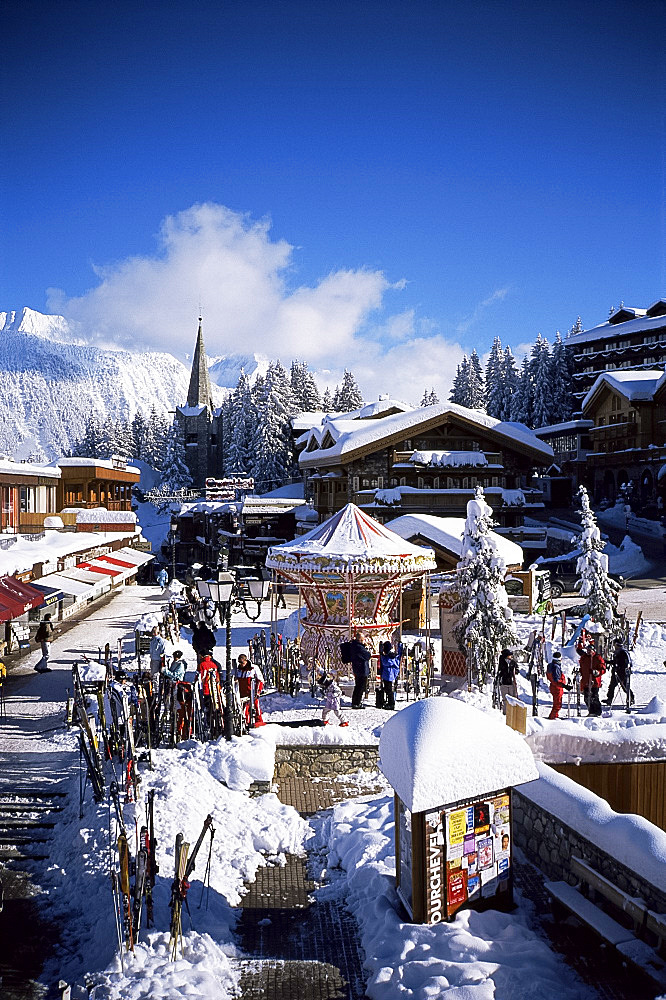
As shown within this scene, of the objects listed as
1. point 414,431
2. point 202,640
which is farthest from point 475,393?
point 202,640

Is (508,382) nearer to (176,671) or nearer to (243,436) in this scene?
(243,436)

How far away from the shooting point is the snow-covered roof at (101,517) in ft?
134

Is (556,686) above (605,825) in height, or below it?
below

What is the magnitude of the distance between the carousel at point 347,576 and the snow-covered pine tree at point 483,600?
1071 millimetres

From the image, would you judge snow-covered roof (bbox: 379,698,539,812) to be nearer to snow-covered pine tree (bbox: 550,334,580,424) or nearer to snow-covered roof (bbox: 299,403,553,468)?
snow-covered roof (bbox: 299,403,553,468)

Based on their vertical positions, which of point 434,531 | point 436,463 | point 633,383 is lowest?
point 434,531

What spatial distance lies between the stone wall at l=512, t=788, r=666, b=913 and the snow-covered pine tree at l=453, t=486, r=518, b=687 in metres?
6.64

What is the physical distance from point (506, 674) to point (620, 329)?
2099 inches

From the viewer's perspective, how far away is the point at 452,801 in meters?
6.76

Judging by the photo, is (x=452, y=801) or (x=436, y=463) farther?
(x=436, y=463)

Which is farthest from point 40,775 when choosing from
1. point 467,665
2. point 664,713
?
point 664,713

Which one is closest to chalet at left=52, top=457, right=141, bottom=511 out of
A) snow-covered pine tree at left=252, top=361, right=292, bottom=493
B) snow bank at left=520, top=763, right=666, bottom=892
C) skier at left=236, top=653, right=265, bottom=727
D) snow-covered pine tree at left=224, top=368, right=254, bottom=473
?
snow-covered pine tree at left=252, top=361, right=292, bottom=493

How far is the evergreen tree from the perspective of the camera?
60562 mm

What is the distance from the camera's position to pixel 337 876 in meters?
8.72
